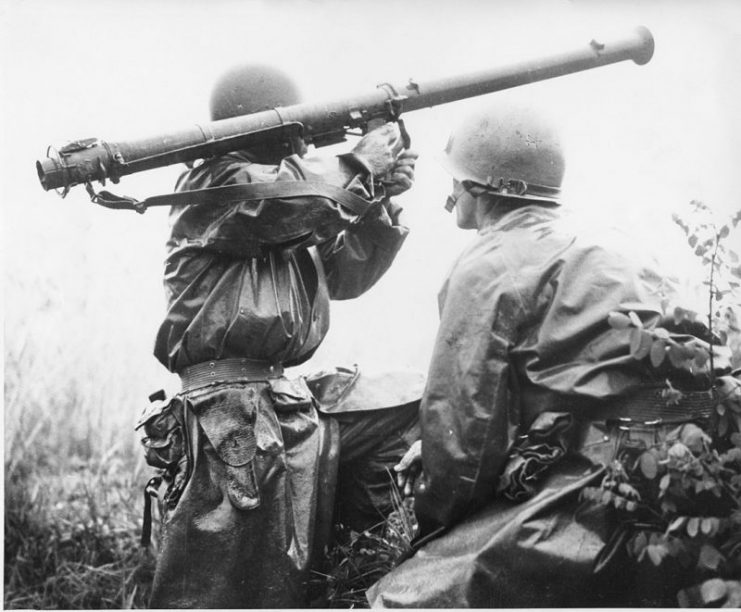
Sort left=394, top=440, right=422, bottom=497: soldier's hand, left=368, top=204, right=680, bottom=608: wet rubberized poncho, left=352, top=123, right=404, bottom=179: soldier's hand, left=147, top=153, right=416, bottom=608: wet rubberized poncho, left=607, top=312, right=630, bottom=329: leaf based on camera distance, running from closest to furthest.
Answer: left=607, top=312, right=630, bottom=329: leaf → left=368, top=204, right=680, bottom=608: wet rubberized poncho → left=394, top=440, right=422, bottom=497: soldier's hand → left=147, top=153, right=416, bottom=608: wet rubberized poncho → left=352, top=123, right=404, bottom=179: soldier's hand

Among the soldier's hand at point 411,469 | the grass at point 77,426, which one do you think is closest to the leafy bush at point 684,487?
the soldier's hand at point 411,469

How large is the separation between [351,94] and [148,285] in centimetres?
242

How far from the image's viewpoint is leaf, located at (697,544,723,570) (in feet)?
12.1

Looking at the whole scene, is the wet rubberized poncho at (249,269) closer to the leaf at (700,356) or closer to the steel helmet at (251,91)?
the steel helmet at (251,91)

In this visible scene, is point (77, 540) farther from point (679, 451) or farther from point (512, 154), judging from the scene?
point (679, 451)

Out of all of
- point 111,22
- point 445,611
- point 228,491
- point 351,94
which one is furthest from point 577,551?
point 111,22

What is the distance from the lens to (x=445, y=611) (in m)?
3.84

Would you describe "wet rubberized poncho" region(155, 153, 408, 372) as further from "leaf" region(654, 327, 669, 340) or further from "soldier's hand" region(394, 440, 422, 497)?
"leaf" region(654, 327, 669, 340)

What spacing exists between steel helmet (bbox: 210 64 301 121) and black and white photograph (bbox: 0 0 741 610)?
2 centimetres

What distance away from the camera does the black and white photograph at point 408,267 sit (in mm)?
3865

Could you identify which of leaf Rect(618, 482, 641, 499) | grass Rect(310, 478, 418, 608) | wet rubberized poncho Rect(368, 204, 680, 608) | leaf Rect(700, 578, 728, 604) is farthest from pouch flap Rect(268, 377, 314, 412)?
leaf Rect(700, 578, 728, 604)

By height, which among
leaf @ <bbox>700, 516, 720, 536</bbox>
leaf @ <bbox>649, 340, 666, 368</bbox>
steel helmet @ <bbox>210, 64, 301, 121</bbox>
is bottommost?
leaf @ <bbox>700, 516, 720, 536</bbox>

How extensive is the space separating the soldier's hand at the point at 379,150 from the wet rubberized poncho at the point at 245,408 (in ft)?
0.30

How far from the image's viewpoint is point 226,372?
471cm
